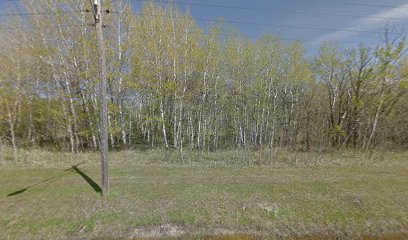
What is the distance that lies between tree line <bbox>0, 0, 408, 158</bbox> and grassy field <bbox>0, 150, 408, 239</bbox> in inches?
219

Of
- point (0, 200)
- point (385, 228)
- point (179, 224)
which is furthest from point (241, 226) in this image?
point (0, 200)

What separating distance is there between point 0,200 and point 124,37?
48.4 feet

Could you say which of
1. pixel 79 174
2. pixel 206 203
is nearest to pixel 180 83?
pixel 79 174

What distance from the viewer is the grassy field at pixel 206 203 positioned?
574cm

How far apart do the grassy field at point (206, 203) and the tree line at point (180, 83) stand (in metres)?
5.56

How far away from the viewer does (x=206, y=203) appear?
693 centimetres

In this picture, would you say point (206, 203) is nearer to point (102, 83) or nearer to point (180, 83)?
point (102, 83)

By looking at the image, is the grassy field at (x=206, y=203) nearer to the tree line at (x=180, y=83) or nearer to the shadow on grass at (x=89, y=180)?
the shadow on grass at (x=89, y=180)

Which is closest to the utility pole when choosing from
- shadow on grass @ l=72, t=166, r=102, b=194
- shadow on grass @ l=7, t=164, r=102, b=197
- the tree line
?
shadow on grass @ l=72, t=166, r=102, b=194

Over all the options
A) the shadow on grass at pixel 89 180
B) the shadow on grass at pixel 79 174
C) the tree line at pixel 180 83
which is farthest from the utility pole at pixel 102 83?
the tree line at pixel 180 83

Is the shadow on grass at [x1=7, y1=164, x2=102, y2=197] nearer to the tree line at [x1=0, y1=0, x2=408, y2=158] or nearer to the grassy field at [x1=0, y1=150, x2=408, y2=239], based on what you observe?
the grassy field at [x1=0, y1=150, x2=408, y2=239]

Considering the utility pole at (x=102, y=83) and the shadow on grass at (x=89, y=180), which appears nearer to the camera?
the utility pole at (x=102, y=83)

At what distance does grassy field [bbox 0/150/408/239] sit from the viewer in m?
5.74

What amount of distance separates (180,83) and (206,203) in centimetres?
1355
